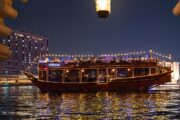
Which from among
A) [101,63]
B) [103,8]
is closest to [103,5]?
[103,8]

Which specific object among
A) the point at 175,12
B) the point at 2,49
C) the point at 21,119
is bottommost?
the point at 21,119

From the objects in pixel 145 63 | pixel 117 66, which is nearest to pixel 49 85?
pixel 117 66

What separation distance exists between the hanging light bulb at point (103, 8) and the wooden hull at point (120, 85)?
59.1 metres

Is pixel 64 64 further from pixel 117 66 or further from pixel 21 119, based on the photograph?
pixel 21 119

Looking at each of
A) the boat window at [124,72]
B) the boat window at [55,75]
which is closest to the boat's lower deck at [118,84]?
the boat window at [55,75]

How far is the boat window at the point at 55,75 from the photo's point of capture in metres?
66.5

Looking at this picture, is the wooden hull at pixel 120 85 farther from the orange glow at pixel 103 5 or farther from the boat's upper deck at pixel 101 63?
the orange glow at pixel 103 5

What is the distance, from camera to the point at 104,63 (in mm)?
66250

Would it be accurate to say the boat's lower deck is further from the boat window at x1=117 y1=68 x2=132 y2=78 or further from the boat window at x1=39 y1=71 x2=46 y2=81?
the boat window at x1=39 y1=71 x2=46 y2=81

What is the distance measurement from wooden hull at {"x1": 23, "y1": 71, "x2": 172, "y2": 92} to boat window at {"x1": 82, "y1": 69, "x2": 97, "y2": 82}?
0.76m

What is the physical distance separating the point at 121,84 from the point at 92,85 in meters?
4.51

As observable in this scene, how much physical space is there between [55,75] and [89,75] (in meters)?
5.34

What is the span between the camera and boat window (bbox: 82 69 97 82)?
66019 mm

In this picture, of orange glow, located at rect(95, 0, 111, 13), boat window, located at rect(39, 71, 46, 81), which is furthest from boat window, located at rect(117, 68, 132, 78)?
orange glow, located at rect(95, 0, 111, 13)
